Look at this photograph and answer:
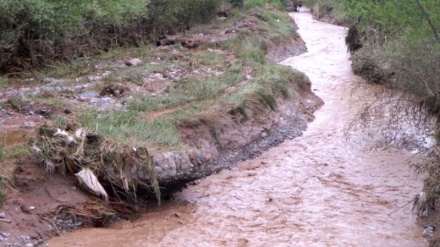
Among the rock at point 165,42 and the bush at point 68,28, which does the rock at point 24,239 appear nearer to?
the bush at point 68,28

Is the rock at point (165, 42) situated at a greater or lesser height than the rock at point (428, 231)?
greater

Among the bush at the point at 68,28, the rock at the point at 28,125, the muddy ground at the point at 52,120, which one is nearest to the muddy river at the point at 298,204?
the muddy ground at the point at 52,120

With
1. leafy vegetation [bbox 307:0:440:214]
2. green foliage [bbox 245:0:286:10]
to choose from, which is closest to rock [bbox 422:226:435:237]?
leafy vegetation [bbox 307:0:440:214]

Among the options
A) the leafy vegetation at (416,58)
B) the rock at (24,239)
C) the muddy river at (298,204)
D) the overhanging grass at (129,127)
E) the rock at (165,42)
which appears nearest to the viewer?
the rock at (24,239)

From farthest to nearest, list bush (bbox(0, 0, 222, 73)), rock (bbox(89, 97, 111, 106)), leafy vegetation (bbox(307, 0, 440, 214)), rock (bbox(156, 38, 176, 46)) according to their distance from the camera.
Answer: rock (bbox(156, 38, 176, 46)) → bush (bbox(0, 0, 222, 73)) → rock (bbox(89, 97, 111, 106)) → leafy vegetation (bbox(307, 0, 440, 214))

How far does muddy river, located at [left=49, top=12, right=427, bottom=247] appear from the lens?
8.44 meters

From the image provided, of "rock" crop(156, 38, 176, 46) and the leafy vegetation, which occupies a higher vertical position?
the leafy vegetation

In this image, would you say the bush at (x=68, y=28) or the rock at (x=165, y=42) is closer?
the bush at (x=68, y=28)

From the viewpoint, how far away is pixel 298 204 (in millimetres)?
9844

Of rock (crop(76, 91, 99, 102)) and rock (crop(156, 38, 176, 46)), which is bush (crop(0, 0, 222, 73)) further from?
rock (crop(76, 91, 99, 102))

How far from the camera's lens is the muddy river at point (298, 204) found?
8438 millimetres

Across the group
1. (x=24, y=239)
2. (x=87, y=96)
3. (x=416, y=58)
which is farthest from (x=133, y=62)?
(x=24, y=239)

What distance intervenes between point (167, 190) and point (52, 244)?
2.29 meters

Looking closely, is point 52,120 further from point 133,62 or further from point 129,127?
point 133,62
